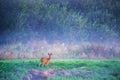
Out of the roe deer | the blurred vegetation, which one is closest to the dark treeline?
the blurred vegetation

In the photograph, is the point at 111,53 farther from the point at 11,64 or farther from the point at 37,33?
the point at 11,64

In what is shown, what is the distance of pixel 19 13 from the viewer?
4547 mm

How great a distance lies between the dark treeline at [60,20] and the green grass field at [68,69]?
0.29 m

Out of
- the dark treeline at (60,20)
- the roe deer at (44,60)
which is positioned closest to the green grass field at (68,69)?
the roe deer at (44,60)

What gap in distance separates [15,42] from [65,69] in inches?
29.9

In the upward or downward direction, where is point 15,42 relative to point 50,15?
downward

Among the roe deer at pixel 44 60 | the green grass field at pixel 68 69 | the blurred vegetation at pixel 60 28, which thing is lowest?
the green grass field at pixel 68 69

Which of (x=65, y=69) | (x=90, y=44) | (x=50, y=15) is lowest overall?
(x=65, y=69)

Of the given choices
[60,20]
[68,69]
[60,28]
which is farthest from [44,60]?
[60,20]

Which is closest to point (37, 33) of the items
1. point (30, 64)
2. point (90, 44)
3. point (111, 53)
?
point (30, 64)

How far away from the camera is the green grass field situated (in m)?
4.48

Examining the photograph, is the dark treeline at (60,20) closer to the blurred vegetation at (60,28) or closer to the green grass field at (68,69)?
the blurred vegetation at (60,28)

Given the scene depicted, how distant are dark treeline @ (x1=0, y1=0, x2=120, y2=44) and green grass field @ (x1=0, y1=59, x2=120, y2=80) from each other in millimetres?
293

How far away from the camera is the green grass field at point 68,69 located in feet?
14.7
